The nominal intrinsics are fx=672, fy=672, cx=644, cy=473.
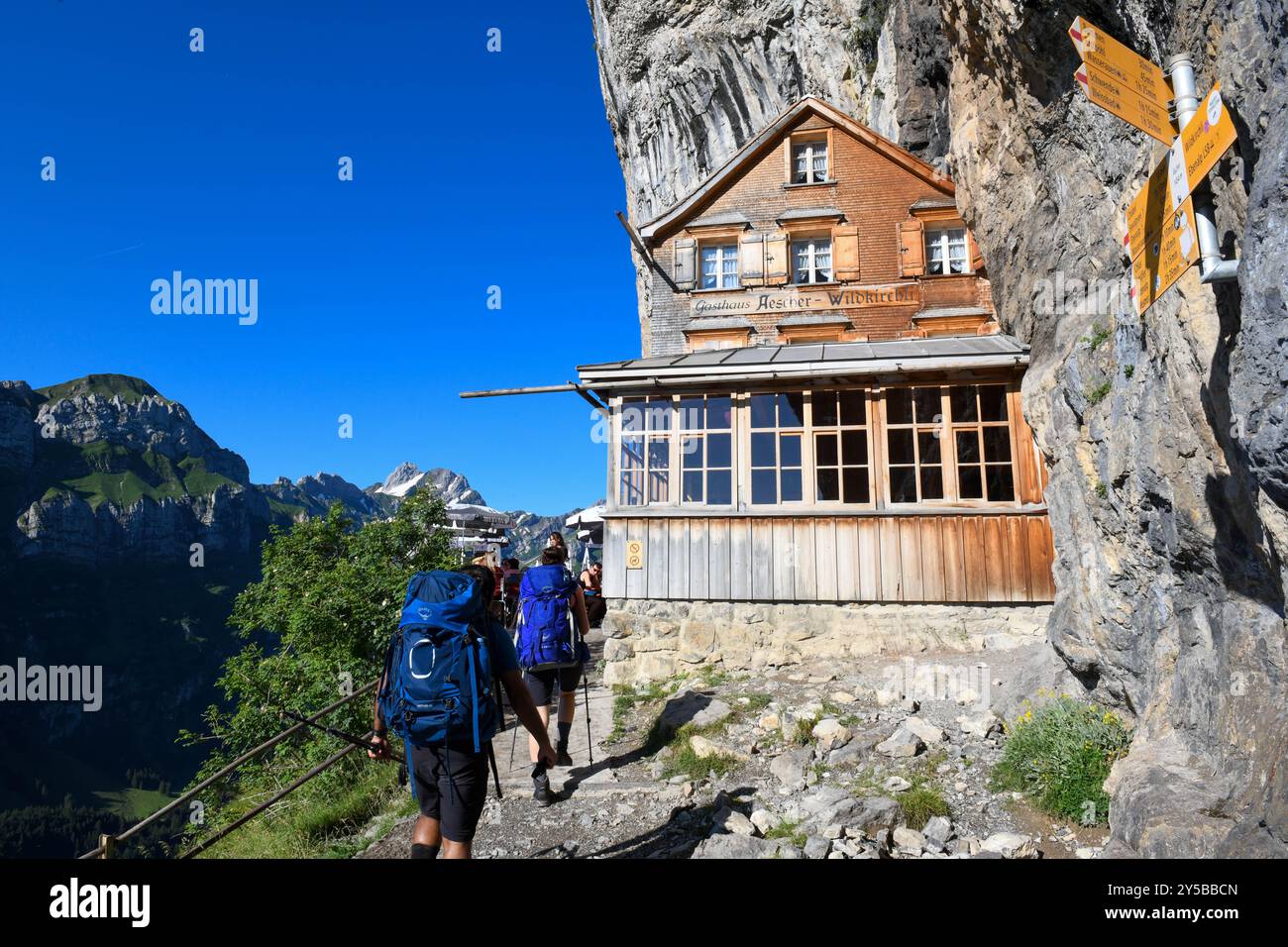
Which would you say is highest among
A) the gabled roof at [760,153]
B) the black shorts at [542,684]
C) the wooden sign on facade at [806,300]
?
the gabled roof at [760,153]

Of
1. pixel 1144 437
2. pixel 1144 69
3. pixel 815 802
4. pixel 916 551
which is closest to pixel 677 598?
pixel 916 551

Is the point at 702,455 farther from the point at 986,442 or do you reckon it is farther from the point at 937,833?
the point at 937,833

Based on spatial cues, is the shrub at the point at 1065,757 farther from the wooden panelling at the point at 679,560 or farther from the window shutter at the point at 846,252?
the window shutter at the point at 846,252

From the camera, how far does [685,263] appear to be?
14.6 meters

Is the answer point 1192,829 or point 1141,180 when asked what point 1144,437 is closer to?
point 1141,180

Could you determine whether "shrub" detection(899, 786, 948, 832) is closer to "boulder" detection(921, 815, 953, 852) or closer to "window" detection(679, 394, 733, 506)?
"boulder" detection(921, 815, 953, 852)

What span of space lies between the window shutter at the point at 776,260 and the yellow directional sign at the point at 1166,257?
9835 millimetres

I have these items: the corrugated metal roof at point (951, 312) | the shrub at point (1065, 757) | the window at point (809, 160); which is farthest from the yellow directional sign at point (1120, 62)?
the window at point (809, 160)

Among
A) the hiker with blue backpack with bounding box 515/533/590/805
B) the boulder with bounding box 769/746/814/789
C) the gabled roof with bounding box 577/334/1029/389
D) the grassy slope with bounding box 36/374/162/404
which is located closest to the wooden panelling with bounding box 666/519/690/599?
the gabled roof with bounding box 577/334/1029/389

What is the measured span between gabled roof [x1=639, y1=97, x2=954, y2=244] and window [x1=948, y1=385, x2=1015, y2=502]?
582 cm

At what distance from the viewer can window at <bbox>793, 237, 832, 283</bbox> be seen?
47.4 feet

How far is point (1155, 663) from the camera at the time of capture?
18.3 feet

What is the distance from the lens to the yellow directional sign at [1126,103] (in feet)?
13.7

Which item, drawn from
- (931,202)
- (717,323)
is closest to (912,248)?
(931,202)
